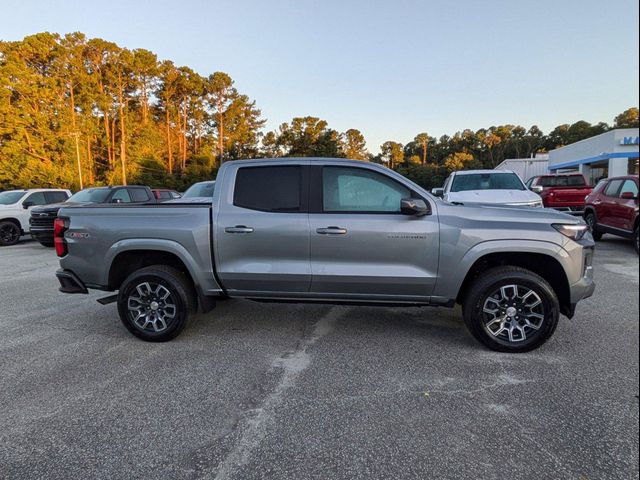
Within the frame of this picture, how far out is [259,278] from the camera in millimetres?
4219

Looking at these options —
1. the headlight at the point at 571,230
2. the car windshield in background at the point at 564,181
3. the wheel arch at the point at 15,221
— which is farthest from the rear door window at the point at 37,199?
the car windshield in background at the point at 564,181

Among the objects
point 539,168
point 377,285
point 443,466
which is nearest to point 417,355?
point 377,285

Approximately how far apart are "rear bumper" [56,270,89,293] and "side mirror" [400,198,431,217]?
144 inches

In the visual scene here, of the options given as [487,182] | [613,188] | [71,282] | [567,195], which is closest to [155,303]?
[71,282]

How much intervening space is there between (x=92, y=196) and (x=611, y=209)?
14.2 meters

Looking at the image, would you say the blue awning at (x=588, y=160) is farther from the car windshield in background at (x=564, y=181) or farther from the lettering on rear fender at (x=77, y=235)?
the lettering on rear fender at (x=77, y=235)

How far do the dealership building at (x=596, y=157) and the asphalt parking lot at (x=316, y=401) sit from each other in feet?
73.1

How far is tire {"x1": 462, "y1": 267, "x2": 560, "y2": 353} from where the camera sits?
3832 mm

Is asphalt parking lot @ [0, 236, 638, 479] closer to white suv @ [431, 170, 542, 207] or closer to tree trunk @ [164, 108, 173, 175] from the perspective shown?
white suv @ [431, 170, 542, 207]

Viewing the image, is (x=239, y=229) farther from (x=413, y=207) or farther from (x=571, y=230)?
(x=571, y=230)

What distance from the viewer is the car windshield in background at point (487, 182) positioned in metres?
8.91

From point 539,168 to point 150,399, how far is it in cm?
4707

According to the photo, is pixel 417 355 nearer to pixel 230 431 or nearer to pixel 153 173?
pixel 230 431

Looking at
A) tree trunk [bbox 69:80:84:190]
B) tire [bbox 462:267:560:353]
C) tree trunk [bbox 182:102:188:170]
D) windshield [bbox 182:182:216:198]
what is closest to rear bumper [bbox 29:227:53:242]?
windshield [bbox 182:182:216:198]
